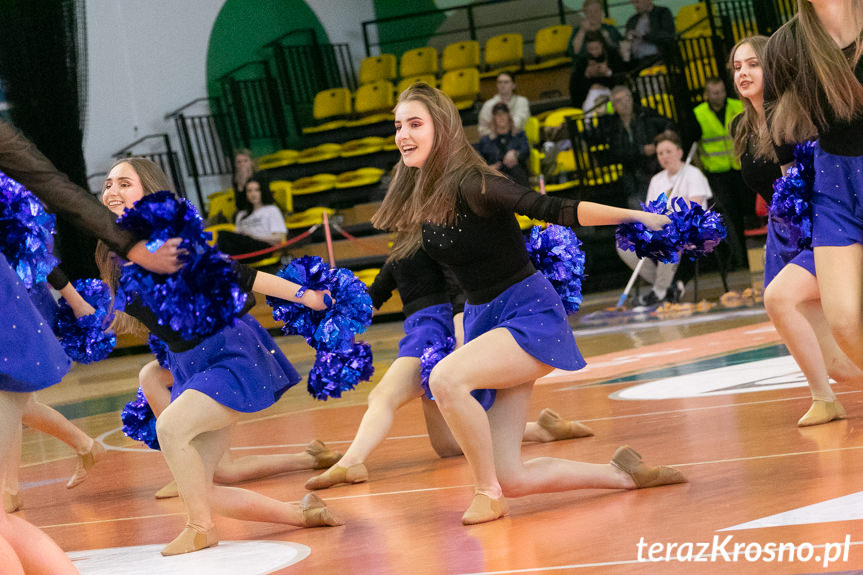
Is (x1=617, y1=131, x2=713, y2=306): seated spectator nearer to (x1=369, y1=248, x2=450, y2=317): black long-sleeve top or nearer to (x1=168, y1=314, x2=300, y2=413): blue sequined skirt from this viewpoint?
(x1=369, y1=248, x2=450, y2=317): black long-sleeve top

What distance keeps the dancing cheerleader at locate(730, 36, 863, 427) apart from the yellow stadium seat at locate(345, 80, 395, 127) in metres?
11.9

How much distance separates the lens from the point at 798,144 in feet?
12.7

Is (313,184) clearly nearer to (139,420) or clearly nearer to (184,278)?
(139,420)

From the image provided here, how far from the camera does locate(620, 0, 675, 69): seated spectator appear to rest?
13781 mm

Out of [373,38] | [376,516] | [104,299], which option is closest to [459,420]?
[376,516]

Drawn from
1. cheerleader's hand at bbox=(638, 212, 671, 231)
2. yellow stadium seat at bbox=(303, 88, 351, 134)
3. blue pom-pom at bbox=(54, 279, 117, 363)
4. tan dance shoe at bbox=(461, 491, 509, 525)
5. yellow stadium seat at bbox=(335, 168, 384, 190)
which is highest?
yellow stadium seat at bbox=(303, 88, 351, 134)

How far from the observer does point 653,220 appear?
143 inches

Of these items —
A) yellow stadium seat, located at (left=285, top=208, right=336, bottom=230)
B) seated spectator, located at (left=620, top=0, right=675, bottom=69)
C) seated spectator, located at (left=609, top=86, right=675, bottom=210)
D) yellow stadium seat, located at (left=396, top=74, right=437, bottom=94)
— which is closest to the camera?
seated spectator, located at (left=609, top=86, right=675, bottom=210)

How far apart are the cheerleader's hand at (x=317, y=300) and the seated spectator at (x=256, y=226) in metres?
9.57

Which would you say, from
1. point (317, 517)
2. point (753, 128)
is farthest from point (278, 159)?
point (317, 517)

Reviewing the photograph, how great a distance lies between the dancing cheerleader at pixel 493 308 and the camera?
3.60 meters

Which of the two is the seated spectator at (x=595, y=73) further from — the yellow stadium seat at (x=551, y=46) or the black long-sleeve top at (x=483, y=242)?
the black long-sleeve top at (x=483, y=242)

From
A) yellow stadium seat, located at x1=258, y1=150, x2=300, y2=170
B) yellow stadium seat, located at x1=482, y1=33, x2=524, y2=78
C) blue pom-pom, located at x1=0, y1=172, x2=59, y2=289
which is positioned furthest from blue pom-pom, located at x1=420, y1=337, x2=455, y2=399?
yellow stadium seat, located at x1=482, y1=33, x2=524, y2=78

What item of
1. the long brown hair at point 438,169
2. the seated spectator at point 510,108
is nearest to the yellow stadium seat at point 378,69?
the seated spectator at point 510,108
